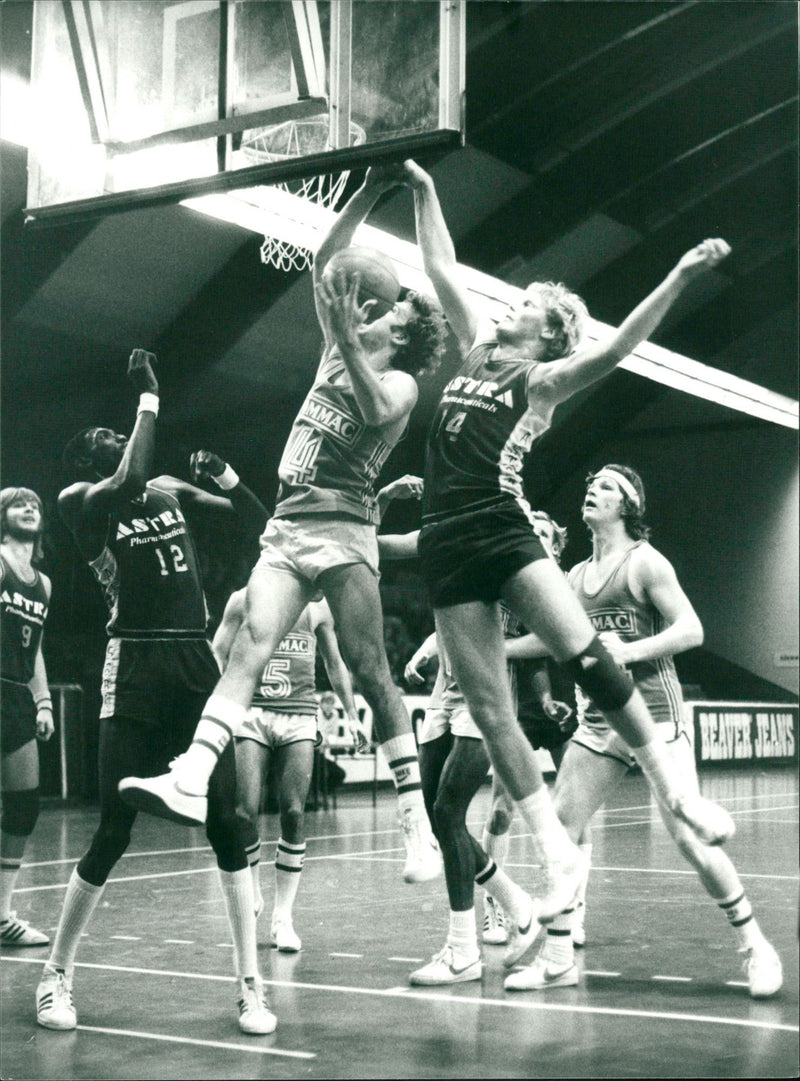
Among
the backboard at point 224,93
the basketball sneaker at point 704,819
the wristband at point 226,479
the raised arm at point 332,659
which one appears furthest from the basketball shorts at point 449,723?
the backboard at point 224,93

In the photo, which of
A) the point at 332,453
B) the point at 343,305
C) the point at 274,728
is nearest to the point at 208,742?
the point at 332,453

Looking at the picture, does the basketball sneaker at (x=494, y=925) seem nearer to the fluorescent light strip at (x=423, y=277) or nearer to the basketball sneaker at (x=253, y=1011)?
the basketball sneaker at (x=253, y=1011)

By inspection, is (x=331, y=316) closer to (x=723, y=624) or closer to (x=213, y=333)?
(x=213, y=333)

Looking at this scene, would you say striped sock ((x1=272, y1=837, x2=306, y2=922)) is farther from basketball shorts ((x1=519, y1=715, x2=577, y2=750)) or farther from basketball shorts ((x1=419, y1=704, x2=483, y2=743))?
basketball shorts ((x1=519, y1=715, x2=577, y2=750))

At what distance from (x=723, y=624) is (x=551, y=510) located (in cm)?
1091

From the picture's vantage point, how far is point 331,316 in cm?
434

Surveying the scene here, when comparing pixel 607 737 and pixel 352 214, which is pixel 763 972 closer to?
pixel 607 737

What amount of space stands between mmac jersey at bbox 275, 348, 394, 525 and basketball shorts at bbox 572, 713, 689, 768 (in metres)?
1.47

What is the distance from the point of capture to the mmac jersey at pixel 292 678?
6.55m

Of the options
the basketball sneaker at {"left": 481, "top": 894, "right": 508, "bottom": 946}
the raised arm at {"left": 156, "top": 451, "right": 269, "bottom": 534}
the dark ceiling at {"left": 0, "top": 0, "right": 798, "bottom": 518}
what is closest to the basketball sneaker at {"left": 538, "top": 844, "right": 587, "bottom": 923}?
the raised arm at {"left": 156, "top": 451, "right": 269, "bottom": 534}

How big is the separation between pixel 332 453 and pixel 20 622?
2618 mm

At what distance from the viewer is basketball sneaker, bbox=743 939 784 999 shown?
4.86 metres

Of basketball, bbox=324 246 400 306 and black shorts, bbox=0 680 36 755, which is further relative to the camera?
black shorts, bbox=0 680 36 755

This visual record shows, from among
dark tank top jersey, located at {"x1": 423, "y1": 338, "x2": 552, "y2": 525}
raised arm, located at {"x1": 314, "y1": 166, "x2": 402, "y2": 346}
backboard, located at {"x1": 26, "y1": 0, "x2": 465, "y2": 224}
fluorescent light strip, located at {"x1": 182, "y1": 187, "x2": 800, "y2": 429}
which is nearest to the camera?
dark tank top jersey, located at {"x1": 423, "y1": 338, "x2": 552, "y2": 525}
